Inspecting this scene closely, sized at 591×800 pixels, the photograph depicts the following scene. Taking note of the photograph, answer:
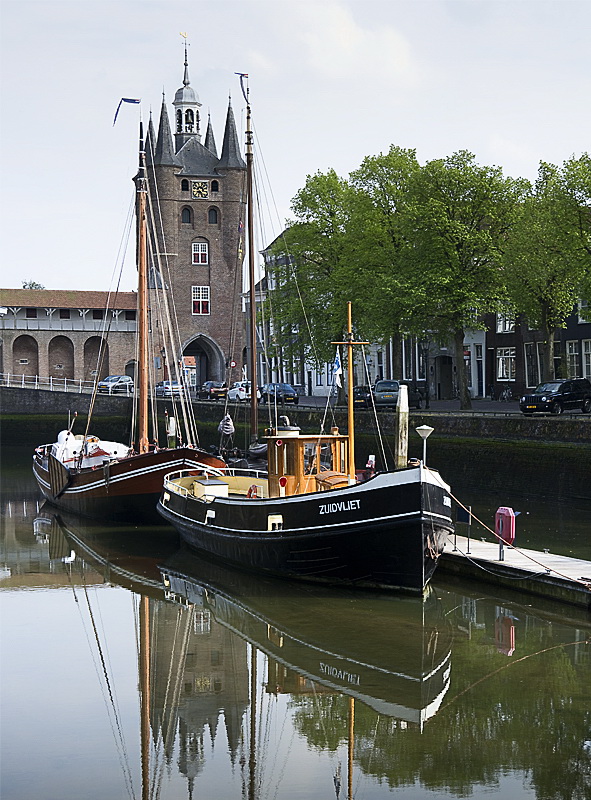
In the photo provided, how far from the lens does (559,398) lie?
36.9m

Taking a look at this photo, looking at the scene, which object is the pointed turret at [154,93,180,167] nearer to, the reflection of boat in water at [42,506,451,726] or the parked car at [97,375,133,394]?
the parked car at [97,375,133,394]

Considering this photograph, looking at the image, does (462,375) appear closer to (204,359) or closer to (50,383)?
(50,383)

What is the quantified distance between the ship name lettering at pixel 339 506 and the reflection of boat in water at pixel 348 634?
1516mm

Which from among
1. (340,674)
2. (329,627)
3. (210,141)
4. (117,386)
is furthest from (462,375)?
(210,141)

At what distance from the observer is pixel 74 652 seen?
15.8m

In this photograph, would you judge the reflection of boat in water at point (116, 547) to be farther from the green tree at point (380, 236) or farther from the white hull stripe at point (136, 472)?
the green tree at point (380, 236)

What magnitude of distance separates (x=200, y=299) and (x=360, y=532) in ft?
214

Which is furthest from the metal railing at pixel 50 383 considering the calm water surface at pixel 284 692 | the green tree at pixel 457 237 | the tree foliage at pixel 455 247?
the calm water surface at pixel 284 692

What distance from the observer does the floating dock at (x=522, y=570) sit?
53.0 feet

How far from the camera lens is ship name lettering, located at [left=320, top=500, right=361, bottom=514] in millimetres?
17580

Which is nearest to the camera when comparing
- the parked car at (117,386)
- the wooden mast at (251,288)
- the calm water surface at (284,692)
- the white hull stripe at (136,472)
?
the calm water surface at (284,692)

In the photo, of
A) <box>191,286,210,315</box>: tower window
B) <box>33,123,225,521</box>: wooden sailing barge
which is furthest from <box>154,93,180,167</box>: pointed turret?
<box>33,123,225,521</box>: wooden sailing barge

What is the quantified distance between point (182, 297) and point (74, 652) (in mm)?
66449

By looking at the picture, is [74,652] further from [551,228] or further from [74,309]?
[74,309]
